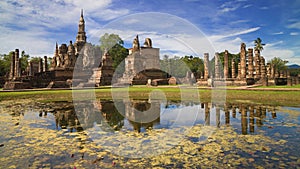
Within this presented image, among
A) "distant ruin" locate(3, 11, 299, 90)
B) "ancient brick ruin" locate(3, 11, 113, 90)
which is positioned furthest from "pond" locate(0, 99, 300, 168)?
"ancient brick ruin" locate(3, 11, 113, 90)

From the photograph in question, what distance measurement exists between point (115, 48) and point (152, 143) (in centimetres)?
5432

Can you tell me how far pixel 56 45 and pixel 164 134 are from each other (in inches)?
1695

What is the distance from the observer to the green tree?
55219mm

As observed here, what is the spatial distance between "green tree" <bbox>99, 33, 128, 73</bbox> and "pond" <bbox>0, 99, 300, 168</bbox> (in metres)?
47.7

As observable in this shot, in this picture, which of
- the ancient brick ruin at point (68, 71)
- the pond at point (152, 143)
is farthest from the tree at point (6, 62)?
the pond at point (152, 143)

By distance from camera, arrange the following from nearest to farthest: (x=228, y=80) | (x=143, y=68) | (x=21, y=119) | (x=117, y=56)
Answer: (x=21, y=119) → (x=228, y=80) → (x=143, y=68) → (x=117, y=56)

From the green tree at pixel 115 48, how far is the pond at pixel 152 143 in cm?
4767

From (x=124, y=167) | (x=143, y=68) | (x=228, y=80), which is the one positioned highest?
(x=143, y=68)

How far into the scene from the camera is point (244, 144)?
4.98 m

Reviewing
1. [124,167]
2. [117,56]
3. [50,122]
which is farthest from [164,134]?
[117,56]

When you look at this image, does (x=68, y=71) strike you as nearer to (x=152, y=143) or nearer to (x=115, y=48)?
(x=115, y=48)

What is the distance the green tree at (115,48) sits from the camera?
5522 cm

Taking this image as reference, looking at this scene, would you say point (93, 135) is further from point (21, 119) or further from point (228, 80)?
point (228, 80)

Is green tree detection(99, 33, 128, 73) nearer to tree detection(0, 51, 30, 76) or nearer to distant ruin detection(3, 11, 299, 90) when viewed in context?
distant ruin detection(3, 11, 299, 90)
